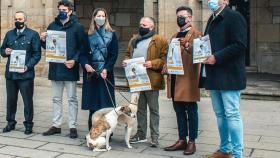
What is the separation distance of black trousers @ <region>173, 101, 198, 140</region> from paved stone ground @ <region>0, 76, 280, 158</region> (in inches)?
10.7

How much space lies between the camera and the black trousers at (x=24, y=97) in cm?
713

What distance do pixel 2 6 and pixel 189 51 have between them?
8925mm

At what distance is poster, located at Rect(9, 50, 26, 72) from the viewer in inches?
277

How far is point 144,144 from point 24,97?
2.07m

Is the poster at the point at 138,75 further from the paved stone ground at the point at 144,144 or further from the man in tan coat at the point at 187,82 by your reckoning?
the paved stone ground at the point at 144,144

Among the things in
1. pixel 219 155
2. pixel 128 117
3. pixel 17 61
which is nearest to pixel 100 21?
pixel 128 117

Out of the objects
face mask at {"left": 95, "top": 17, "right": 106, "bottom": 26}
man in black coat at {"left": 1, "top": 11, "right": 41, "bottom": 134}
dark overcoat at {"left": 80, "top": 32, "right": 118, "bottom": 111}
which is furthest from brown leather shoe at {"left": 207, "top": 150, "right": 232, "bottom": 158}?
man in black coat at {"left": 1, "top": 11, "right": 41, "bottom": 134}

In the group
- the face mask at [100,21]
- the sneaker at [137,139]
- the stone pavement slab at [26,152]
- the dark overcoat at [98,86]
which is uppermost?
the face mask at [100,21]

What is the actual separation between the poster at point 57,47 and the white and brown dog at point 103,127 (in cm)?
119

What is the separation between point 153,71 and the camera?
20.7 ft

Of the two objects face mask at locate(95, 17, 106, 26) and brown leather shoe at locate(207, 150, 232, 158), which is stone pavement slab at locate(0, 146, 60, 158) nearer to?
face mask at locate(95, 17, 106, 26)

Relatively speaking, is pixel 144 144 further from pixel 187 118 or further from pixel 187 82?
pixel 187 82

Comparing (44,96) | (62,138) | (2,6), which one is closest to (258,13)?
(44,96)

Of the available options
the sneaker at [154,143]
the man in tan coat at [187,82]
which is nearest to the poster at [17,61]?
the sneaker at [154,143]
